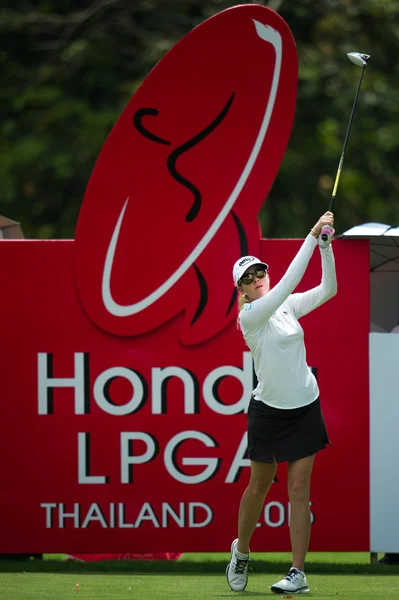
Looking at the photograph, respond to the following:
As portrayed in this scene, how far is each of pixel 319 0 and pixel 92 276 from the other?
34.3 ft

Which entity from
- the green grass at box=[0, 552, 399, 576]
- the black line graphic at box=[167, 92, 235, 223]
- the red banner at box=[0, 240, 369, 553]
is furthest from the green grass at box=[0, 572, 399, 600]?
the black line graphic at box=[167, 92, 235, 223]

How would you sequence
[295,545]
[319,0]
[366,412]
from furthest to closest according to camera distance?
[319,0] < [366,412] < [295,545]

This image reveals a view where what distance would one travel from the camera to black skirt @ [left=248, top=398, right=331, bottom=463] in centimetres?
576

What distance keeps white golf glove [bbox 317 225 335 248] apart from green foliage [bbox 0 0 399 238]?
9.55 m

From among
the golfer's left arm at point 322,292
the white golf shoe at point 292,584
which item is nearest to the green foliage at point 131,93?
the golfer's left arm at point 322,292

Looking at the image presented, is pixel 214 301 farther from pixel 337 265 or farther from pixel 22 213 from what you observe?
pixel 22 213

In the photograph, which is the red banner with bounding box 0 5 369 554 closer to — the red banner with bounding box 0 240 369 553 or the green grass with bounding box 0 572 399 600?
the red banner with bounding box 0 240 369 553

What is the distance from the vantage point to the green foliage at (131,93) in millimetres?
15555

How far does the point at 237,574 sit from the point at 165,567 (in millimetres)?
1174

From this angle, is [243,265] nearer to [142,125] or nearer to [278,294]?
[278,294]

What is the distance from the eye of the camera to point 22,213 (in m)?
16.5

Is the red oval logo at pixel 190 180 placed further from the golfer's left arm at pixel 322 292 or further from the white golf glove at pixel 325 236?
the white golf glove at pixel 325 236

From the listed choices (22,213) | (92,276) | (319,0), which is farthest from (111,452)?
(319,0)

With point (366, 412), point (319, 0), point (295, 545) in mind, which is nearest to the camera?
point (295, 545)
